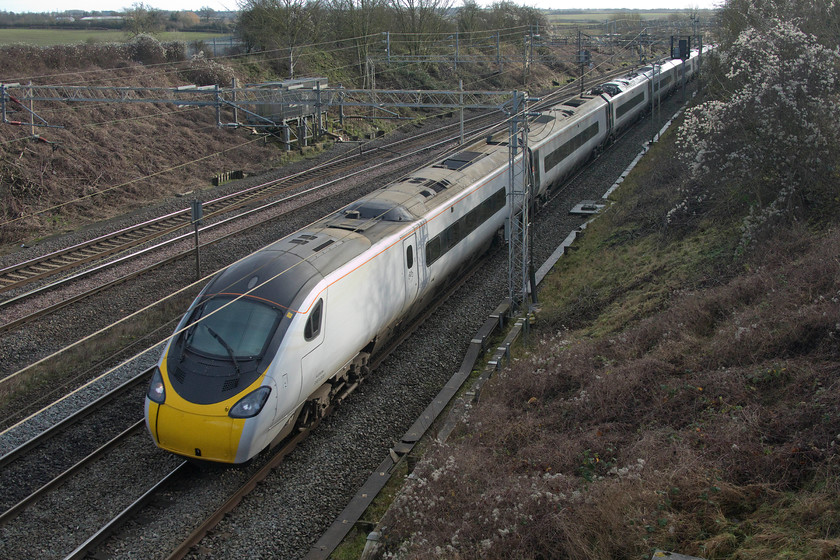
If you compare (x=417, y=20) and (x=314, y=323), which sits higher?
(x=417, y=20)

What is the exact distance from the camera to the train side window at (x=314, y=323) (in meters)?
10.3

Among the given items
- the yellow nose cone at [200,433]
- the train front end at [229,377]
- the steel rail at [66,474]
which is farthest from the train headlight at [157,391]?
the steel rail at [66,474]

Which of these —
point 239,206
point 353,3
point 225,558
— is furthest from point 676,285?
point 353,3

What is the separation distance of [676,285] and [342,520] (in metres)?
8.20

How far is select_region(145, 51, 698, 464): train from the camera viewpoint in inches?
375

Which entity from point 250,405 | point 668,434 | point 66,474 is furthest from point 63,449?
point 668,434

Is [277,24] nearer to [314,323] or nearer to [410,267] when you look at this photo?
[410,267]

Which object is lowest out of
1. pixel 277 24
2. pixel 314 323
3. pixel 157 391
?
pixel 157 391

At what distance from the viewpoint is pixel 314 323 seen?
34.3 feet

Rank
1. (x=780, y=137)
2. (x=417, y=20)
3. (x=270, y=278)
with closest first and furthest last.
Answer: (x=270, y=278), (x=780, y=137), (x=417, y=20)

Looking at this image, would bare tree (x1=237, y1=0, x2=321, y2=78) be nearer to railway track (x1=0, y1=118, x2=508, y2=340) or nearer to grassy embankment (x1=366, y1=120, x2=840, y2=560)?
railway track (x1=0, y1=118, x2=508, y2=340)

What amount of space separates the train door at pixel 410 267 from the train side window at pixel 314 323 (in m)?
3.18

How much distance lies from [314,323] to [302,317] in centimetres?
33

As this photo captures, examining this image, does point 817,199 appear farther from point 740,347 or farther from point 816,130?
point 740,347
